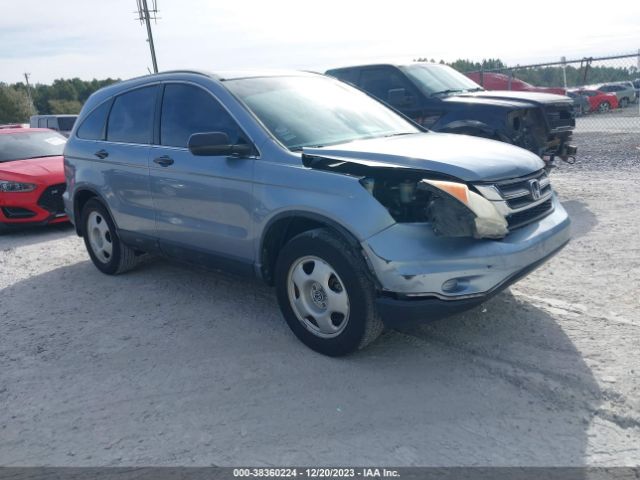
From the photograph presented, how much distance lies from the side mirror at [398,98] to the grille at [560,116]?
1.94 metres

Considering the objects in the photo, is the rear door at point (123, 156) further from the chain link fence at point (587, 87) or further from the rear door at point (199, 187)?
the chain link fence at point (587, 87)

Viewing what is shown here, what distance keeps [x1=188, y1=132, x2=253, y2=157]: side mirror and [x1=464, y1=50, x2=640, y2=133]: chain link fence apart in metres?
13.6

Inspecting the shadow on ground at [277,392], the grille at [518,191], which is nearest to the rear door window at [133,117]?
the shadow on ground at [277,392]

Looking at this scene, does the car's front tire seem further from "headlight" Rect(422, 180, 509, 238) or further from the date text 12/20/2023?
the date text 12/20/2023

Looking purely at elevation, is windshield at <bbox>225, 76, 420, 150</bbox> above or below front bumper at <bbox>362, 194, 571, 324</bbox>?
above

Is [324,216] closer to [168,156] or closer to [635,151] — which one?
[168,156]

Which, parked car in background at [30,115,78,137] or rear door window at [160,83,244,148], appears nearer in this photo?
rear door window at [160,83,244,148]

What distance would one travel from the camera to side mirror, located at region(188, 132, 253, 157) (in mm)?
4277

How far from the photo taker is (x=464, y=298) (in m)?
3.55

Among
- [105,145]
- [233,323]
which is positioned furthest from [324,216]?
[105,145]

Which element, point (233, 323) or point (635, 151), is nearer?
point (233, 323)

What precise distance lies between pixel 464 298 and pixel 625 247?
10.4 feet

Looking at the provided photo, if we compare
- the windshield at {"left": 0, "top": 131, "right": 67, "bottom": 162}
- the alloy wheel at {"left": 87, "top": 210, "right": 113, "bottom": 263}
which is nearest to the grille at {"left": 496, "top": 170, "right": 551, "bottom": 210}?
the alloy wheel at {"left": 87, "top": 210, "right": 113, "bottom": 263}

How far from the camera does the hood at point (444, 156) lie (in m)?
3.71
